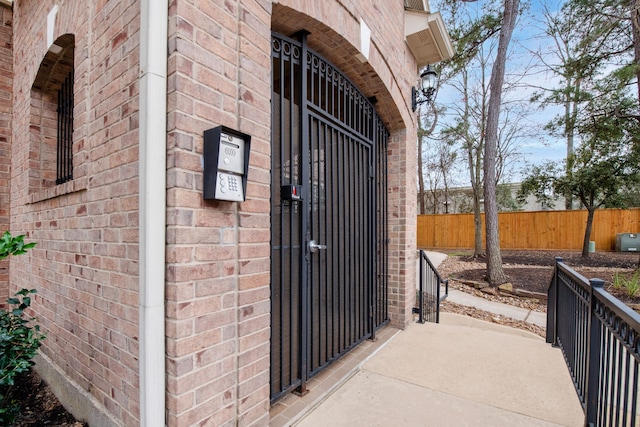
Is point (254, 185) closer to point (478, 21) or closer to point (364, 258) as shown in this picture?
point (364, 258)

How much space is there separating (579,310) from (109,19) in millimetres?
3734

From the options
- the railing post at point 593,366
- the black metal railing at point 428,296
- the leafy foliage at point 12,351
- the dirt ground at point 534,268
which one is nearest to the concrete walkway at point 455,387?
the railing post at point 593,366

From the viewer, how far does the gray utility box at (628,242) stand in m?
12.4

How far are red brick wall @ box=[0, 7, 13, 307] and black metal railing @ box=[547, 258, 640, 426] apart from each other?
4.95 m

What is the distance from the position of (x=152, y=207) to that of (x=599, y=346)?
2655 mm

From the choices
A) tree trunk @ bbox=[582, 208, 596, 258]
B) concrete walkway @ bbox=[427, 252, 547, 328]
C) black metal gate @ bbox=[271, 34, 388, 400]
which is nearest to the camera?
black metal gate @ bbox=[271, 34, 388, 400]

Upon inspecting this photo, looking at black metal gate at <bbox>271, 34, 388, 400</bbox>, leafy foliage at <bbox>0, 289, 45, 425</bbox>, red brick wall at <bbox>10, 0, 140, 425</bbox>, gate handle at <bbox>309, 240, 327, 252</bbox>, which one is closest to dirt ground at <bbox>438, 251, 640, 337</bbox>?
black metal gate at <bbox>271, 34, 388, 400</bbox>

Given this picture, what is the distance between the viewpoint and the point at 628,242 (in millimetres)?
12547

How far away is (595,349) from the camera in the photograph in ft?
6.56

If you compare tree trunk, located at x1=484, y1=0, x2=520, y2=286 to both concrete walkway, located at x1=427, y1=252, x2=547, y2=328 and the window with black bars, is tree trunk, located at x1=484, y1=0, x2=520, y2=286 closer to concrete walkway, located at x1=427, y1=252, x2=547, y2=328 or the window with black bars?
concrete walkway, located at x1=427, y1=252, x2=547, y2=328

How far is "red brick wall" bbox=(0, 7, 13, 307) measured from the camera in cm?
322

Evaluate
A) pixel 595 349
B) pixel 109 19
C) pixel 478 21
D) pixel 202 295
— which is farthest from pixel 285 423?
pixel 478 21

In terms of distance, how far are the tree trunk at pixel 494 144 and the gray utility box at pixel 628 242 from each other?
8.90 metres

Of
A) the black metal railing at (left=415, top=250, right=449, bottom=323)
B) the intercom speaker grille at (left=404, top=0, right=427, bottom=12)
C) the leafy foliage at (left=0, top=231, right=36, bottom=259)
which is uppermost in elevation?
the intercom speaker grille at (left=404, top=0, right=427, bottom=12)
